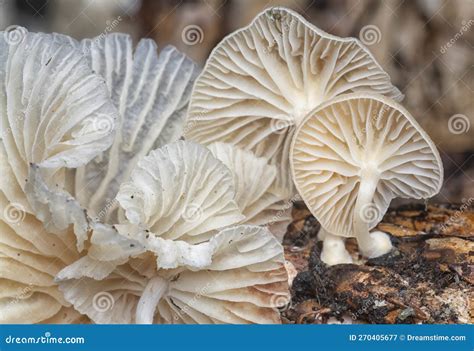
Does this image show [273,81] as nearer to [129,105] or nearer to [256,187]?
[256,187]

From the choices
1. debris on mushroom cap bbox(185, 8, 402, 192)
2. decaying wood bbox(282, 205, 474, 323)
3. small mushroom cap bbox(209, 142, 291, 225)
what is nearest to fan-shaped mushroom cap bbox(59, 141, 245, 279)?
small mushroom cap bbox(209, 142, 291, 225)

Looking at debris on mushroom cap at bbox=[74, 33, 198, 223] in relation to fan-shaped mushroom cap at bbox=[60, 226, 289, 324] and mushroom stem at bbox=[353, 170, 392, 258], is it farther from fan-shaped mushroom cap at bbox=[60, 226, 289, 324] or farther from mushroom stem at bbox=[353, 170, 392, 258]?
mushroom stem at bbox=[353, 170, 392, 258]

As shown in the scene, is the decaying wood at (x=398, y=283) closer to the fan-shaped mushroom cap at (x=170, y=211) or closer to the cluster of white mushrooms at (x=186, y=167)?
the cluster of white mushrooms at (x=186, y=167)

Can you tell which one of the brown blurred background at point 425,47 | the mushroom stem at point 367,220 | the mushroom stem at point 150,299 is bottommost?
the mushroom stem at point 150,299

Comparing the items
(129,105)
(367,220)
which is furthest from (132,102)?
(367,220)

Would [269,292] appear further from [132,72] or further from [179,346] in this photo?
[132,72]

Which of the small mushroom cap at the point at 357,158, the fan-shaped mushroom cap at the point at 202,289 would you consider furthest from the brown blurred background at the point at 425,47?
the fan-shaped mushroom cap at the point at 202,289

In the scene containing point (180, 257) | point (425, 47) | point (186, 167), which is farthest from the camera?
point (425, 47)

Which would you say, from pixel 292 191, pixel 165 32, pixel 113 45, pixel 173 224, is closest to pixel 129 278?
pixel 173 224
